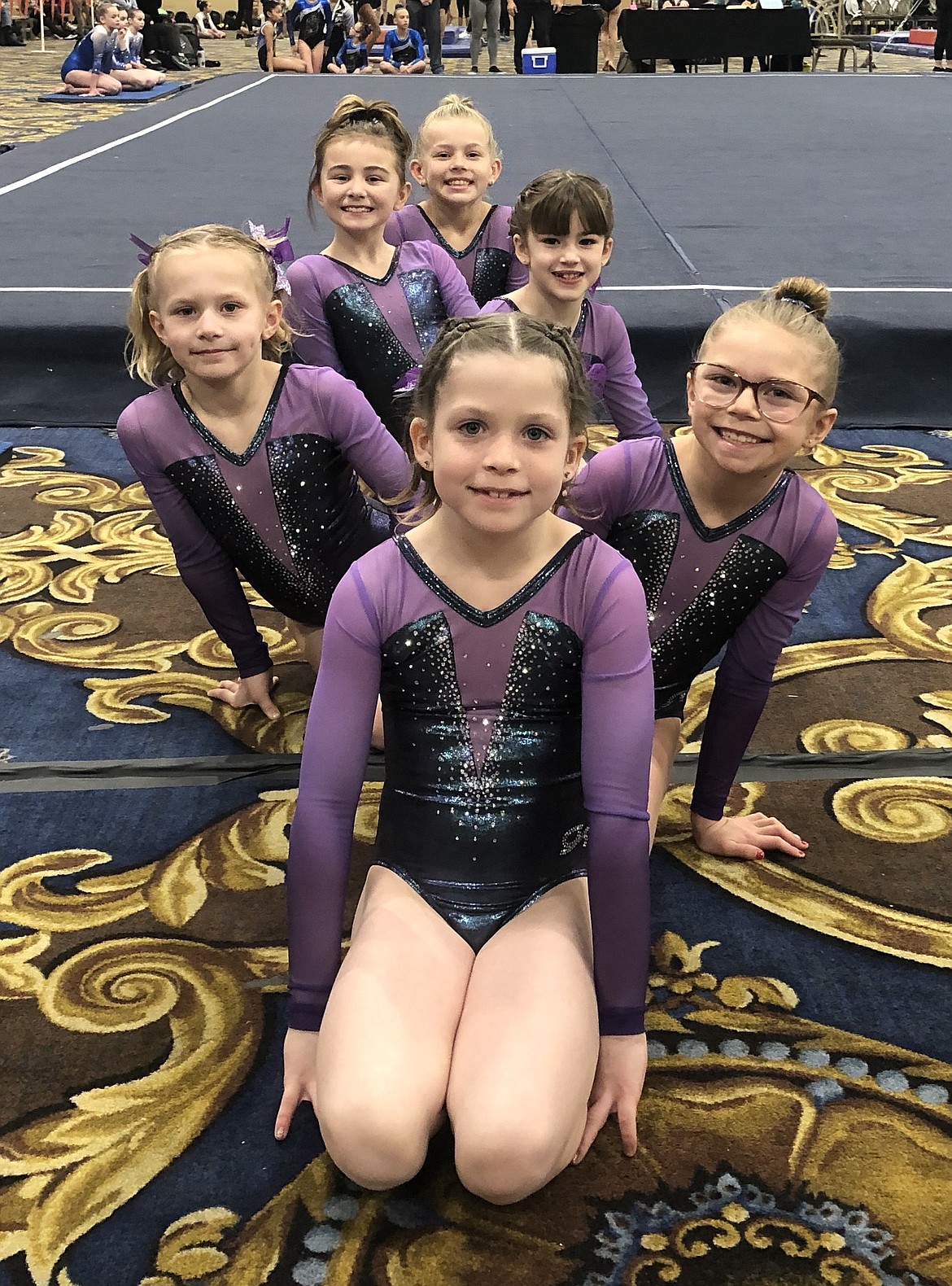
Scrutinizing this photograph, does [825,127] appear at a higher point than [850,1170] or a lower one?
higher

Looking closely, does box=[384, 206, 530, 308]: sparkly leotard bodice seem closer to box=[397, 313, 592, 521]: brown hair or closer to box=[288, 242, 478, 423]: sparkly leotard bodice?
box=[288, 242, 478, 423]: sparkly leotard bodice

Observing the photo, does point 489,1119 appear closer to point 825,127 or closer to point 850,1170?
point 850,1170

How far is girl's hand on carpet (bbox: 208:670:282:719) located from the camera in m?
1.78

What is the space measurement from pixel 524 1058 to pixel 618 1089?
13cm

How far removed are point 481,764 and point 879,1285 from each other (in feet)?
1.73

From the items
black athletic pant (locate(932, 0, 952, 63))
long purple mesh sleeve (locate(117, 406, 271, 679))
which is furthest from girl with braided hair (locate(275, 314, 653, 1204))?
black athletic pant (locate(932, 0, 952, 63))

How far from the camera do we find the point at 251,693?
1783 millimetres

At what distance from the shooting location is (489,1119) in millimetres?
945

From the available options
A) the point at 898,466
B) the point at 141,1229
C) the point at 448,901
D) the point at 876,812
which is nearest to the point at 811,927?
the point at 876,812

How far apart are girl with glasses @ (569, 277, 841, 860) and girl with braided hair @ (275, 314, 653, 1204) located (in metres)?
0.22

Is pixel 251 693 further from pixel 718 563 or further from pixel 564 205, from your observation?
pixel 564 205

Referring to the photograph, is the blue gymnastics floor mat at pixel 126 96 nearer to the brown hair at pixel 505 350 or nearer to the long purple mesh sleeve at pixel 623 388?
the long purple mesh sleeve at pixel 623 388

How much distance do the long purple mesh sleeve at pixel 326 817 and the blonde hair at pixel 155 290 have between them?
644mm

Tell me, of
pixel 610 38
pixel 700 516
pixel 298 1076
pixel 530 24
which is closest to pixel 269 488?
pixel 700 516
